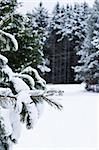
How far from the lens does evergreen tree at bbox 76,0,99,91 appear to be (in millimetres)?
29859

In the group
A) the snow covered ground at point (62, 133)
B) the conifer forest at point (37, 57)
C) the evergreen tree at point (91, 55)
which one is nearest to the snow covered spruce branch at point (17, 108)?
the conifer forest at point (37, 57)

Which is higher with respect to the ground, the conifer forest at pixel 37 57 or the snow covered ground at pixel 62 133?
the conifer forest at pixel 37 57

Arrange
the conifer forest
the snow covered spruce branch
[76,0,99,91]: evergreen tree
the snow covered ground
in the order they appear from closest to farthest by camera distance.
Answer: the snow covered spruce branch < the conifer forest < the snow covered ground < [76,0,99,91]: evergreen tree

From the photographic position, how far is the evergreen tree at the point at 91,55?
2986 cm

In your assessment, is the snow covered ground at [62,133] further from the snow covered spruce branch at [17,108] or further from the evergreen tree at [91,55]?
the evergreen tree at [91,55]

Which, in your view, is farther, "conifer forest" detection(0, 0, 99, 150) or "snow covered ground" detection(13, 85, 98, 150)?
"snow covered ground" detection(13, 85, 98, 150)

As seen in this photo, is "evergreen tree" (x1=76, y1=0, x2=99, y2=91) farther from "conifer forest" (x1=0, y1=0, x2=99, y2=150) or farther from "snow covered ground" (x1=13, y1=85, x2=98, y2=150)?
"snow covered ground" (x1=13, y1=85, x2=98, y2=150)

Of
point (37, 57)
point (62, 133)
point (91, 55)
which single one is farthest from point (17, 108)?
point (91, 55)

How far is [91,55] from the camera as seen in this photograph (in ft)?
99.6

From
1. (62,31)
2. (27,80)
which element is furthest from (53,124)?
(62,31)

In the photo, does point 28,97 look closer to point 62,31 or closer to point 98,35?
point 98,35

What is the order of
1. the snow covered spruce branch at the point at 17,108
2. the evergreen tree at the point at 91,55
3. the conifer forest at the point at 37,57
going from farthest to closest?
the evergreen tree at the point at 91,55
the conifer forest at the point at 37,57
the snow covered spruce branch at the point at 17,108

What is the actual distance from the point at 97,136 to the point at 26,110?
8303 millimetres

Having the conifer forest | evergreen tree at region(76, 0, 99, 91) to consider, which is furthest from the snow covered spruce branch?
evergreen tree at region(76, 0, 99, 91)
